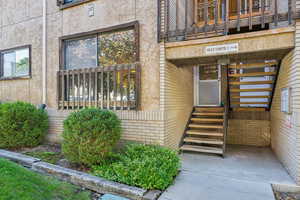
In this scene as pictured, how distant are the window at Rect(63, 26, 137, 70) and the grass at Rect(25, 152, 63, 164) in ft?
8.32

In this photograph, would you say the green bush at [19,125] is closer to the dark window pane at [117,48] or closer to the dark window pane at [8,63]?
the dark window pane at [8,63]

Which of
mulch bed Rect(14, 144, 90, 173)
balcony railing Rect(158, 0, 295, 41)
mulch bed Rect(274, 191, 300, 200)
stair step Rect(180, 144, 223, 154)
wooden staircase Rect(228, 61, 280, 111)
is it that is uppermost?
balcony railing Rect(158, 0, 295, 41)

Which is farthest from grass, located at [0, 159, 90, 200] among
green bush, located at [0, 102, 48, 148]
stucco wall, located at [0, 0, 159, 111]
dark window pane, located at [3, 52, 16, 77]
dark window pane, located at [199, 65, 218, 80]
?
dark window pane, located at [199, 65, 218, 80]

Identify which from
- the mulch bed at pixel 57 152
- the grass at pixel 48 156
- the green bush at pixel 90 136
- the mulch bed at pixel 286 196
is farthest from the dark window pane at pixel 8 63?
the mulch bed at pixel 286 196

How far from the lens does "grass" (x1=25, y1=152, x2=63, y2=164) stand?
423 cm

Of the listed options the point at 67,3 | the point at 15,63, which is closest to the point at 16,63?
the point at 15,63

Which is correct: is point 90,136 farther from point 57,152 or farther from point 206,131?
point 206,131

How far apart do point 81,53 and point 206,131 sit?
4523 mm

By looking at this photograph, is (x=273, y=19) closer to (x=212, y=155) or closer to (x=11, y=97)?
(x=212, y=155)

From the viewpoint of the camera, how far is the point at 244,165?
4.12m

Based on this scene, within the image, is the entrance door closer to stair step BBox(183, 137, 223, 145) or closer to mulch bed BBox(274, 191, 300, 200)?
stair step BBox(183, 137, 223, 145)

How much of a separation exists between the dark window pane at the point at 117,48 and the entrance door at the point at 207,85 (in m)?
3.08

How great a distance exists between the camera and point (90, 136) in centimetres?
359

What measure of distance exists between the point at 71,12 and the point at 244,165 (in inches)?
246
